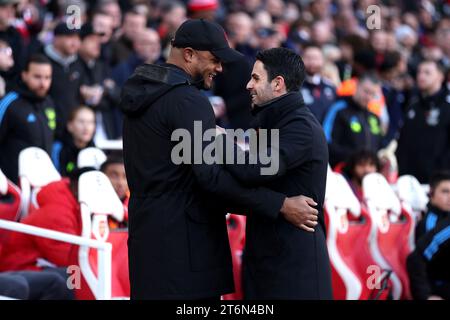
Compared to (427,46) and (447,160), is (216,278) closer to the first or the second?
(447,160)

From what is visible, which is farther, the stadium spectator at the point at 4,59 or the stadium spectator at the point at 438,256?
the stadium spectator at the point at 4,59

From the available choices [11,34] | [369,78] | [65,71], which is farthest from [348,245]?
[11,34]

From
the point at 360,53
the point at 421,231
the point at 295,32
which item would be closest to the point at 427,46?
the point at 295,32

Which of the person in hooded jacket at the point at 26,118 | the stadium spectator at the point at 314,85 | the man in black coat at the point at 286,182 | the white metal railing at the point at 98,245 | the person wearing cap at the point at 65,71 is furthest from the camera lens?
the stadium spectator at the point at 314,85

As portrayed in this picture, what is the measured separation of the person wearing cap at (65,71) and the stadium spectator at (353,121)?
2157 mm

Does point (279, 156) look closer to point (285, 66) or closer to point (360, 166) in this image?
point (285, 66)

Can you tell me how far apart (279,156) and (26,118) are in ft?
12.2

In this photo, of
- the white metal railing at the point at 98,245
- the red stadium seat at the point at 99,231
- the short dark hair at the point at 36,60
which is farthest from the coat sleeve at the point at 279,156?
the short dark hair at the point at 36,60

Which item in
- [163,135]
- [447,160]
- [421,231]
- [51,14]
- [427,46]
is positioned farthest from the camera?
[427,46]

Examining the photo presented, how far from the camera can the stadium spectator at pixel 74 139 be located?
797 cm

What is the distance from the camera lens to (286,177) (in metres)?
4.67

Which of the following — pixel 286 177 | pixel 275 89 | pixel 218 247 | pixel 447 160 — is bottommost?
pixel 218 247

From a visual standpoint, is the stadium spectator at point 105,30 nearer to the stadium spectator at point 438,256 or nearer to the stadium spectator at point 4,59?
the stadium spectator at point 4,59
